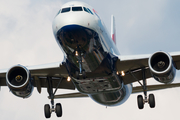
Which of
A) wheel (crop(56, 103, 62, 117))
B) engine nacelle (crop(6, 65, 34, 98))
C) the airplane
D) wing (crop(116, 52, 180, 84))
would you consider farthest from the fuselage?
engine nacelle (crop(6, 65, 34, 98))

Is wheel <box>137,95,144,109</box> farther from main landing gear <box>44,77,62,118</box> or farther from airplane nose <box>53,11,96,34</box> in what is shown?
airplane nose <box>53,11,96,34</box>

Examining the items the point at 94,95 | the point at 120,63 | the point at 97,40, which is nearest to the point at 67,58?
the point at 97,40

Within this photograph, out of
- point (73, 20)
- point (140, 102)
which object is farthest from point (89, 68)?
point (140, 102)

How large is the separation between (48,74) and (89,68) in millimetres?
5273

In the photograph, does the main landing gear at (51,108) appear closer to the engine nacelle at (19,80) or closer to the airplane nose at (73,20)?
the engine nacelle at (19,80)

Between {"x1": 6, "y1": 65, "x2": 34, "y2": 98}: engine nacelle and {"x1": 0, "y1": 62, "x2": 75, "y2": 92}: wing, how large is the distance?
1.34 meters

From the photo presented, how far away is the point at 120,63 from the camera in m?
23.2

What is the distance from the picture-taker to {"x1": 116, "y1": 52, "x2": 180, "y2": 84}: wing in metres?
23.1

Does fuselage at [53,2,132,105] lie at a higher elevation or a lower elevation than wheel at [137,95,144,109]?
higher

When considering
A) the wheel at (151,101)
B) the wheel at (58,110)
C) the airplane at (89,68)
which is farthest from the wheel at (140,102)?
the wheel at (58,110)

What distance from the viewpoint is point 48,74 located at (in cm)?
2561

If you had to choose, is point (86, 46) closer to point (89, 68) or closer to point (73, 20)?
point (73, 20)

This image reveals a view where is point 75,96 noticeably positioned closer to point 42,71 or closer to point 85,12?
point 42,71

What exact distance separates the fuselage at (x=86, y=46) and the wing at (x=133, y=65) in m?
0.69
